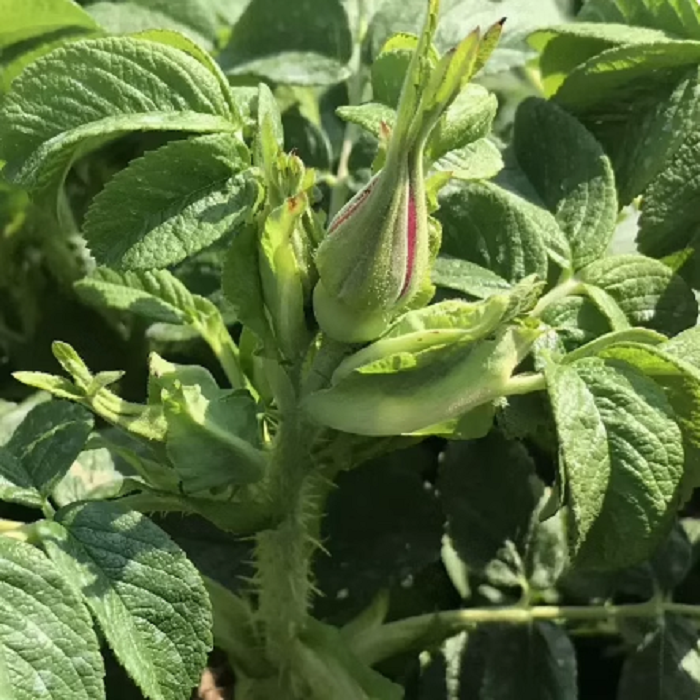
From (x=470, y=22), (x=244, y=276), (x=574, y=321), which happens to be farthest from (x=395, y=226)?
(x=470, y=22)

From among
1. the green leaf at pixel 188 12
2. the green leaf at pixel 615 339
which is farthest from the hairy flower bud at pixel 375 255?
the green leaf at pixel 188 12

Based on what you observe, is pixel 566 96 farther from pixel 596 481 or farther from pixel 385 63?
pixel 596 481

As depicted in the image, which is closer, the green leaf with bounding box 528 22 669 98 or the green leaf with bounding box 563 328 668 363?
the green leaf with bounding box 563 328 668 363

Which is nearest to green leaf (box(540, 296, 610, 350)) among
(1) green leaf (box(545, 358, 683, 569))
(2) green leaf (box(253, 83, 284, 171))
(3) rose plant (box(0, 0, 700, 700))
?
(3) rose plant (box(0, 0, 700, 700))

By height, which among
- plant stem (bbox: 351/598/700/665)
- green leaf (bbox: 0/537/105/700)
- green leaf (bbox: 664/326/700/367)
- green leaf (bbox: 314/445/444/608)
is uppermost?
green leaf (bbox: 664/326/700/367)

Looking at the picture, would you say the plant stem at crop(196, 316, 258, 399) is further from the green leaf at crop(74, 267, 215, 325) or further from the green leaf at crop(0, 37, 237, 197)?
the green leaf at crop(0, 37, 237, 197)

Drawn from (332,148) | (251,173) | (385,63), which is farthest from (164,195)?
(332,148)

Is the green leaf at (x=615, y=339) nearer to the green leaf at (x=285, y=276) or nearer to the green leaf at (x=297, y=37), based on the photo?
the green leaf at (x=285, y=276)
